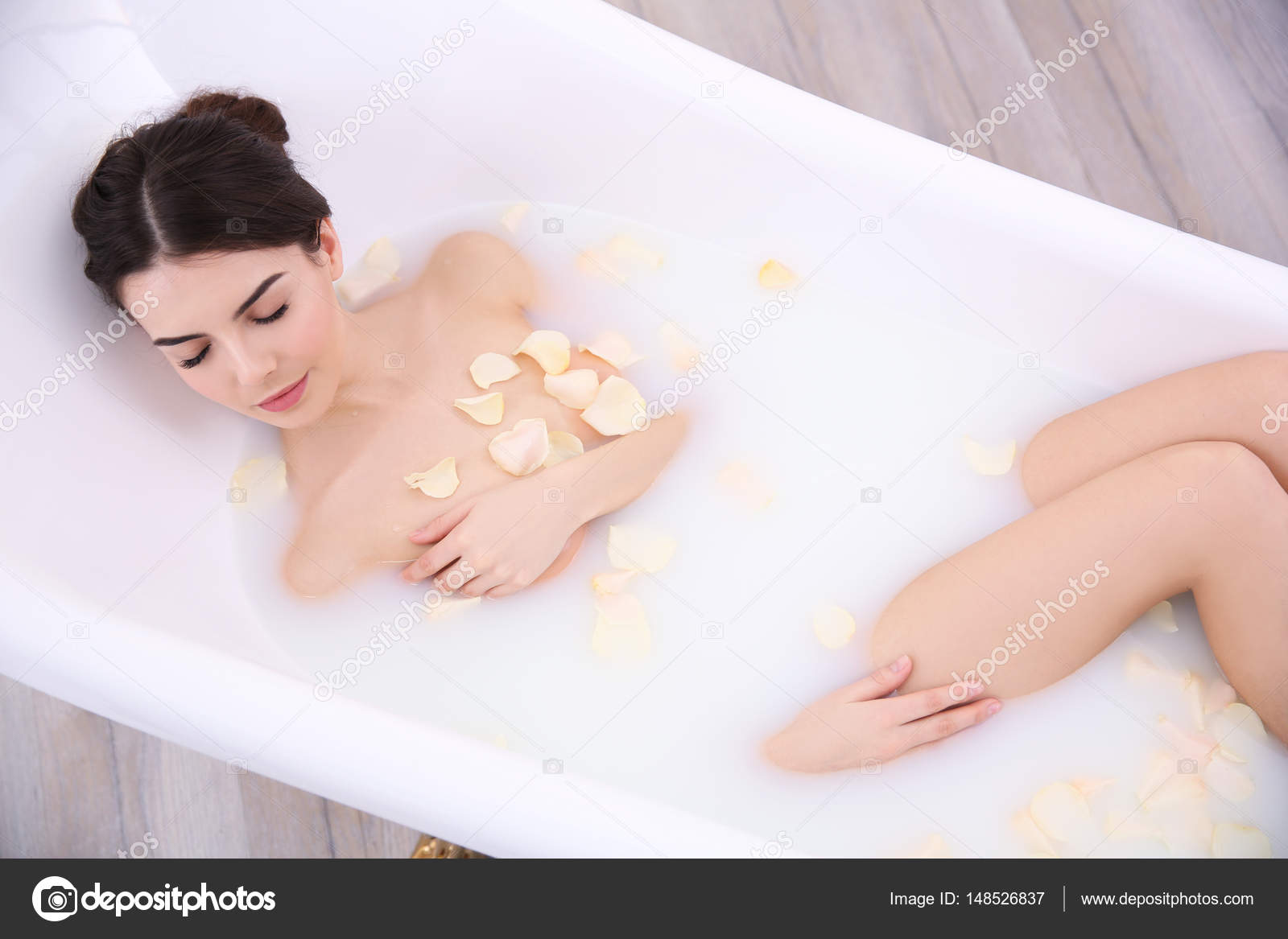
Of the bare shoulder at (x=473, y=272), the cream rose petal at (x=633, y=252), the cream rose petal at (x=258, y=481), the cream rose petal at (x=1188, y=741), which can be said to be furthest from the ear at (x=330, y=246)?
the cream rose petal at (x=1188, y=741)

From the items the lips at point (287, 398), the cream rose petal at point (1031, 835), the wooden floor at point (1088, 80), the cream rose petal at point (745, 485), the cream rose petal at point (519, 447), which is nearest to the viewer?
the lips at point (287, 398)

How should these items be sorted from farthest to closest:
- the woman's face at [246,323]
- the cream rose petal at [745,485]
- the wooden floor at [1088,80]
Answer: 1. the wooden floor at [1088,80]
2. the cream rose petal at [745,485]
3. the woman's face at [246,323]

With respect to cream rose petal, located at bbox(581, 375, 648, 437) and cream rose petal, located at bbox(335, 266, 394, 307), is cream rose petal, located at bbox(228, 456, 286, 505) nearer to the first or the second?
cream rose petal, located at bbox(335, 266, 394, 307)

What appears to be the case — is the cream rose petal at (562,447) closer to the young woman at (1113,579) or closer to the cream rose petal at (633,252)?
the cream rose petal at (633,252)

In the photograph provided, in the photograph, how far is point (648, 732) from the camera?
1270 millimetres

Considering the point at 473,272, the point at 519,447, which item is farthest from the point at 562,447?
the point at 473,272

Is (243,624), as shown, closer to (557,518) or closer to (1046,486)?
(557,518)

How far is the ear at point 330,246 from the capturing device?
43.6 inches

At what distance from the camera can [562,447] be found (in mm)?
1314

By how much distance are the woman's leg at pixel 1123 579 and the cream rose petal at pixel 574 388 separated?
0.54 meters

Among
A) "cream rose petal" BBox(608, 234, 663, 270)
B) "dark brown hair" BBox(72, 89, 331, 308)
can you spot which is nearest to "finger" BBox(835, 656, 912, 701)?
"cream rose petal" BBox(608, 234, 663, 270)

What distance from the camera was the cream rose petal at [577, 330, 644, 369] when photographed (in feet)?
4.66

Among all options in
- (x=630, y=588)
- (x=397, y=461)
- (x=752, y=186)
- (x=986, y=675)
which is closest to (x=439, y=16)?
(x=752, y=186)

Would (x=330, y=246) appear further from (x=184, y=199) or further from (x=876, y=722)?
(x=876, y=722)
